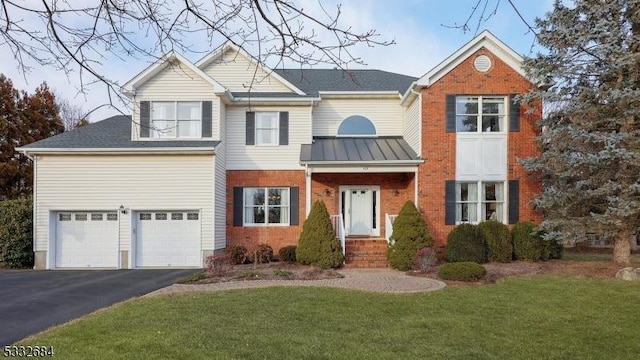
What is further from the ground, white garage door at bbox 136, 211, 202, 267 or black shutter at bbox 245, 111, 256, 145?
black shutter at bbox 245, 111, 256, 145

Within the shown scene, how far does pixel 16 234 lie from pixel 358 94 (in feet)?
44.2

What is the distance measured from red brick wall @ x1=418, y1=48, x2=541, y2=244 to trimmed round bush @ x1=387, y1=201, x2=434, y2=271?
48.1 inches

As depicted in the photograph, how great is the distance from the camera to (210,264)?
15266mm

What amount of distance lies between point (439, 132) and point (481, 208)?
3010 mm

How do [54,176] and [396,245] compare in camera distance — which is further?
[54,176]

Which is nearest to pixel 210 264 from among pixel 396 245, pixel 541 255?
pixel 396 245

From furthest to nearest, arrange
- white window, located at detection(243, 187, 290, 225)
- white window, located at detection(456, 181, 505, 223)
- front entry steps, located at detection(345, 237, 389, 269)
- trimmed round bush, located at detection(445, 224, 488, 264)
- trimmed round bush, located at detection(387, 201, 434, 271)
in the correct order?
white window, located at detection(243, 187, 290, 225)
white window, located at detection(456, 181, 505, 223)
front entry steps, located at detection(345, 237, 389, 269)
trimmed round bush, located at detection(445, 224, 488, 264)
trimmed round bush, located at detection(387, 201, 434, 271)

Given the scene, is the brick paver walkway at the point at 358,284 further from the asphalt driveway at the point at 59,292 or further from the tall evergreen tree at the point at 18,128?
the tall evergreen tree at the point at 18,128

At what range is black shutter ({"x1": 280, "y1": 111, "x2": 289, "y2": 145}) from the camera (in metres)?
18.3

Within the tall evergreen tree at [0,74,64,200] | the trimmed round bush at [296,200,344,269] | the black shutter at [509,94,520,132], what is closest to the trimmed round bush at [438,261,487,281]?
the trimmed round bush at [296,200,344,269]

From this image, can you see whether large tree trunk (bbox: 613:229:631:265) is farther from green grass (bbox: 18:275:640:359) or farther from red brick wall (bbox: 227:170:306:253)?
red brick wall (bbox: 227:170:306:253)

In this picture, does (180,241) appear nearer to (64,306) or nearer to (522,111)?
(64,306)

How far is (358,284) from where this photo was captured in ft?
38.7

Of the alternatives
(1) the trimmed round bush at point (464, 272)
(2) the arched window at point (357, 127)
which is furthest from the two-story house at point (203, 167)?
(1) the trimmed round bush at point (464, 272)
